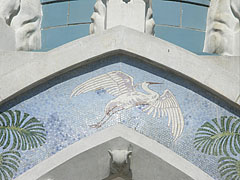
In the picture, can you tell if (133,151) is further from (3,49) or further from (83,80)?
(3,49)

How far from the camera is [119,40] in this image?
28.7 ft

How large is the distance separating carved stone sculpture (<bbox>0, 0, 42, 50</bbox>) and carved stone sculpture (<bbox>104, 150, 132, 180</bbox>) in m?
1.97

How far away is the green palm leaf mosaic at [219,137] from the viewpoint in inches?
331

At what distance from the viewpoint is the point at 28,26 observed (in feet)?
32.8

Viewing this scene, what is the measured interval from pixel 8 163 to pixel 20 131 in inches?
12.4

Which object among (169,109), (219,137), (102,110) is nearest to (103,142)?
(102,110)

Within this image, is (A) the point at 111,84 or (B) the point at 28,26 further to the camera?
(B) the point at 28,26

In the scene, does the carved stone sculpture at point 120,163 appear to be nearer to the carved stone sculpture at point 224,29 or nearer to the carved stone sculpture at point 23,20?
the carved stone sculpture at point 224,29

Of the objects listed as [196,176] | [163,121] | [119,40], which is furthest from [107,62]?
[196,176]

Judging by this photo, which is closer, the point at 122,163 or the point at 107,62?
the point at 122,163

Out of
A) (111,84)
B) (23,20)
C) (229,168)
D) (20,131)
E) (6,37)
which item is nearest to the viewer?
(229,168)

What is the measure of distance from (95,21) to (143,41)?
93 cm

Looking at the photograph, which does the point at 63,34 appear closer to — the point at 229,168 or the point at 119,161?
the point at 119,161

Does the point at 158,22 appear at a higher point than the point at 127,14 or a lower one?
lower
